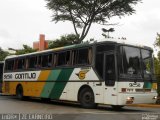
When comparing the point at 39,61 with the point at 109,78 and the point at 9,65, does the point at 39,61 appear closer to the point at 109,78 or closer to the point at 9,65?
the point at 9,65

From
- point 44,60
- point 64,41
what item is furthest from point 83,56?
point 64,41

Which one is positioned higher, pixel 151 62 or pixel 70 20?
pixel 70 20

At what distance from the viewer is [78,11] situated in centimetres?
3428

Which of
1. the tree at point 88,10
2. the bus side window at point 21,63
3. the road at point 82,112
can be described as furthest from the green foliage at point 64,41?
the road at point 82,112

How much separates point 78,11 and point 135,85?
60.2 feet

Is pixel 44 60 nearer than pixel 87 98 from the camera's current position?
No

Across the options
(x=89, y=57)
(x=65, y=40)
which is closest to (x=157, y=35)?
(x=65, y=40)

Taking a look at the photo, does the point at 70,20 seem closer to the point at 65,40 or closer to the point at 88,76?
the point at 65,40

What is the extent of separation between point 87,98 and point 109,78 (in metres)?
1.87

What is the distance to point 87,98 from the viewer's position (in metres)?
18.2

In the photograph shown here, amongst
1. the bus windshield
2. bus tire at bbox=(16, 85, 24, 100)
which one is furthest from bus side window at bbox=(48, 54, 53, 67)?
the bus windshield

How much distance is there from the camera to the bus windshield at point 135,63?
55.1 feet

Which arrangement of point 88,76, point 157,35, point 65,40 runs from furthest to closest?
point 65,40
point 157,35
point 88,76

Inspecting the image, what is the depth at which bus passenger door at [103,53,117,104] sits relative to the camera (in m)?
16.6
